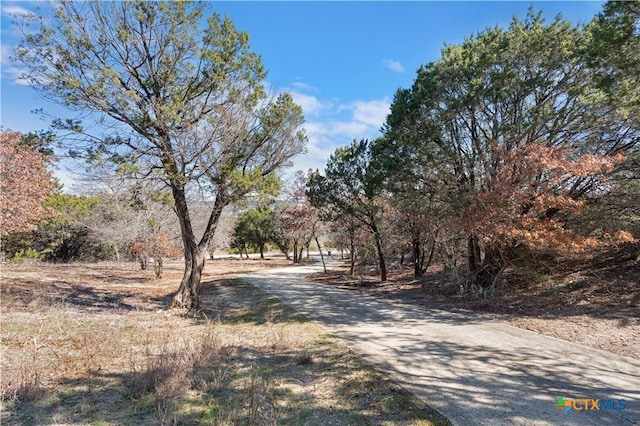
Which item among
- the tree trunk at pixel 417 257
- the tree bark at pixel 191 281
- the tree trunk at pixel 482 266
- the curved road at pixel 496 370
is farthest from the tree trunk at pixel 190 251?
the tree trunk at pixel 417 257

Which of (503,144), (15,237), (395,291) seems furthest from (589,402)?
(15,237)

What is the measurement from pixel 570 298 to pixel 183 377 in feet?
28.2

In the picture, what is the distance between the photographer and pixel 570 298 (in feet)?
25.7

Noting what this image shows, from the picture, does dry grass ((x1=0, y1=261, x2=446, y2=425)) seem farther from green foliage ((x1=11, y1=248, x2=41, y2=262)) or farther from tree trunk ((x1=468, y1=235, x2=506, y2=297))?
green foliage ((x1=11, y1=248, x2=41, y2=262))

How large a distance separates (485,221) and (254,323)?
6.07 meters

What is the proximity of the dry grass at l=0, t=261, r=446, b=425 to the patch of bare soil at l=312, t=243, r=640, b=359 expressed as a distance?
4.12 m

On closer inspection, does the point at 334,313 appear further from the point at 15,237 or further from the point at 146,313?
the point at 15,237

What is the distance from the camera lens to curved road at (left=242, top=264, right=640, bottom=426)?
3256mm

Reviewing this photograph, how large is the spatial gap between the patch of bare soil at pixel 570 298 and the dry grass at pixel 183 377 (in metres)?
4.12

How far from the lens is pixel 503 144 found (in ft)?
29.8

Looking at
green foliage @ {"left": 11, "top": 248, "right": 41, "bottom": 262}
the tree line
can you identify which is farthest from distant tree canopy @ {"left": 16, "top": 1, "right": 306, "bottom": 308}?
green foliage @ {"left": 11, "top": 248, "right": 41, "bottom": 262}

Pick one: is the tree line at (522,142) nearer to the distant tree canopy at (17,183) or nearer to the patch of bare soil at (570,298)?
the patch of bare soil at (570,298)

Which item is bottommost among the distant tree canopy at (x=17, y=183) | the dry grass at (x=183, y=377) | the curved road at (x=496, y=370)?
the dry grass at (x=183, y=377)

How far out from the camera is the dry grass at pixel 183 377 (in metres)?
3.32
